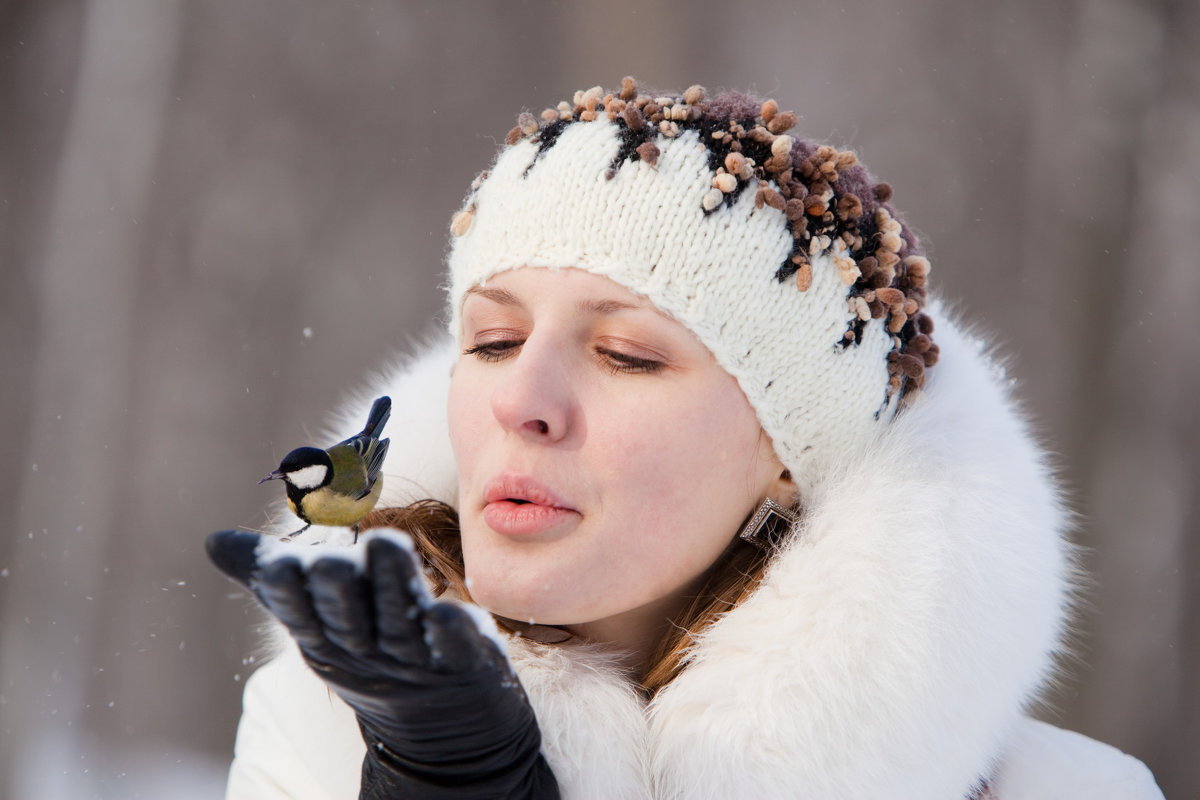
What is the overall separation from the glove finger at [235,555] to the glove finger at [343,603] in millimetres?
65

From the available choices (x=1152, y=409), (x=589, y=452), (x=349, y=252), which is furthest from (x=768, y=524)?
(x=349, y=252)

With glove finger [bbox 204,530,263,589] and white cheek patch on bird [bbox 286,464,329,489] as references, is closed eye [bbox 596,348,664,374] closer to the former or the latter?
Result: white cheek patch on bird [bbox 286,464,329,489]

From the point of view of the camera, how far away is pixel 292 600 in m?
0.67

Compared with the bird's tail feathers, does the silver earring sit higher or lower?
higher

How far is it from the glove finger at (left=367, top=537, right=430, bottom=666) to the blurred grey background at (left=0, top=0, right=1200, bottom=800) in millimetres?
2312

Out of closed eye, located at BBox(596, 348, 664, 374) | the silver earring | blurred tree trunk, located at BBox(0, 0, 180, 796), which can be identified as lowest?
blurred tree trunk, located at BBox(0, 0, 180, 796)

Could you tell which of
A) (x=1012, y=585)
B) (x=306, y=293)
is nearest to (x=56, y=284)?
(x=306, y=293)

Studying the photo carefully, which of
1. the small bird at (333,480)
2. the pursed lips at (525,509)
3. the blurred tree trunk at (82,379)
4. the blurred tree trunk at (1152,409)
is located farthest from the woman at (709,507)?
the blurred tree trunk at (82,379)

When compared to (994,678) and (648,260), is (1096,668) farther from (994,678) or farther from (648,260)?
(648,260)

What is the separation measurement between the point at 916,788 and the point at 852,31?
2465mm

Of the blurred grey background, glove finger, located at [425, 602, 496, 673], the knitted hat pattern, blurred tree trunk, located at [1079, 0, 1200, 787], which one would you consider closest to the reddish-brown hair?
the knitted hat pattern

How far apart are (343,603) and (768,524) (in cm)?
65

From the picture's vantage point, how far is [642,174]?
3.66 ft

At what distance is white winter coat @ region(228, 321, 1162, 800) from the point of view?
957 millimetres
